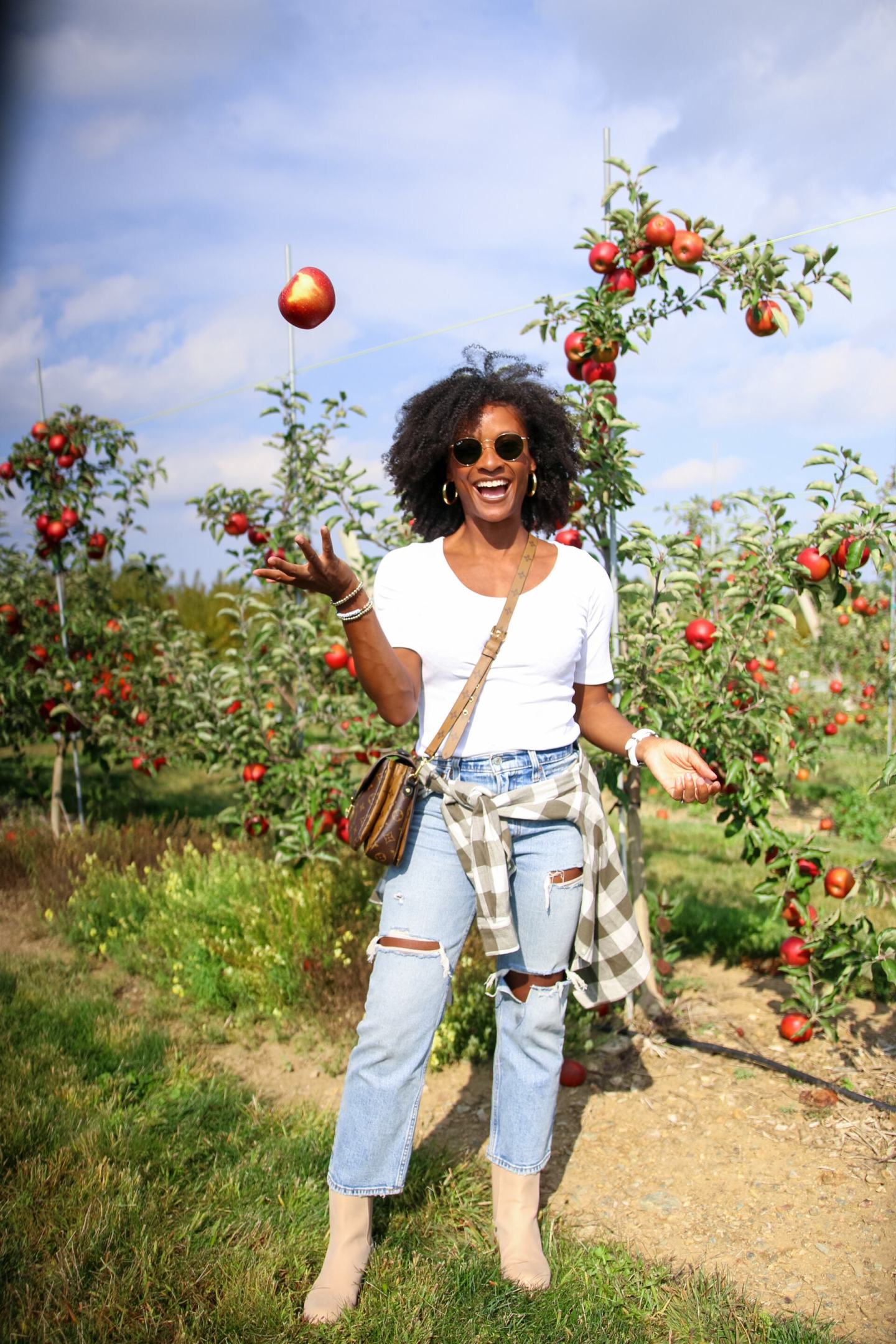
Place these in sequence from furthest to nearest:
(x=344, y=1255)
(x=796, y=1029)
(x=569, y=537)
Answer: (x=569, y=537)
(x=796, y=1029)
(x=344, y=1255)

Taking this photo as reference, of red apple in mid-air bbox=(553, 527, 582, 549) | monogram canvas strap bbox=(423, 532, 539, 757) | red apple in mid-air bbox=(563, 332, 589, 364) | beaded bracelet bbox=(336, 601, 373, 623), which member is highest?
red apple in mid-air bbox=(563, 332, 589, 364)

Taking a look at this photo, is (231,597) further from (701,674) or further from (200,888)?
(701,674)

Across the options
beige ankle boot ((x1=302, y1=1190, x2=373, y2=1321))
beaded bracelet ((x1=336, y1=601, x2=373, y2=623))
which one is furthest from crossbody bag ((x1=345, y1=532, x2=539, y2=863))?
beige ankle boot ((x1=302, y1=1190, x2=373, y2=1321))

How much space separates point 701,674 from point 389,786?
1.49m

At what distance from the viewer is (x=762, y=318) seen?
2832 millimetres

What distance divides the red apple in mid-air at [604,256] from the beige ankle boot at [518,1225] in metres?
2.42

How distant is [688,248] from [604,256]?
0.25m

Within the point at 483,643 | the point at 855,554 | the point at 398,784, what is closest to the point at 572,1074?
the point at 398,784

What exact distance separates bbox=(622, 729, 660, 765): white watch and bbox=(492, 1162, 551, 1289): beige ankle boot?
2.82ft

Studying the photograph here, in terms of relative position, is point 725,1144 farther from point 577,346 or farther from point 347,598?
point 577,346

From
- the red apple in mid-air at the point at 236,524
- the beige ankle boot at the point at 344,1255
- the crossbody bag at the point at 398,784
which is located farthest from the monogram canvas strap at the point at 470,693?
the red apple in mid-air at the point at 236,524

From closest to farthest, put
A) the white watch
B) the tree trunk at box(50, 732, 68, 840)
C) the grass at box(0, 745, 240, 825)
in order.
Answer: the white watch → the tree trunk at box(50, 732, 68, 840) → the grass at box(0, 745, 240, 825)

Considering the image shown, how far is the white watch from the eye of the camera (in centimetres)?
197

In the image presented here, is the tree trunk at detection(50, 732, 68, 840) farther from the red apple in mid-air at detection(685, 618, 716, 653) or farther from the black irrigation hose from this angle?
the red apple in mid-air at detection(685, 618, 716, 653)
